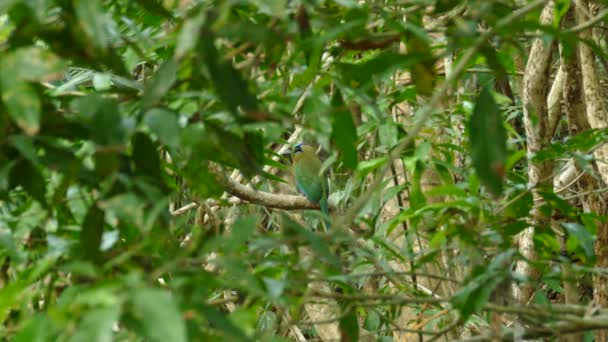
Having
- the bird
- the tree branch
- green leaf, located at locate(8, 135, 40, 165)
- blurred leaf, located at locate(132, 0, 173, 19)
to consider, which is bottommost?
the bird

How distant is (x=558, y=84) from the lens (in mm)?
3363

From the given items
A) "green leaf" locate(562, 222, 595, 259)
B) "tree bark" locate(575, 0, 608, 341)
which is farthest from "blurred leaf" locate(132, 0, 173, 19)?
"tree bark" locate(575, 0, 608, 341)

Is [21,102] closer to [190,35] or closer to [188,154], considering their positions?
[190,35]

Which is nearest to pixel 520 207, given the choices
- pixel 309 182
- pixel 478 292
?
pixel 478 292

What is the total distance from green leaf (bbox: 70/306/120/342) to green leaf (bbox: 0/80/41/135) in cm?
21

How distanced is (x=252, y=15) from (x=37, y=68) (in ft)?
2.05

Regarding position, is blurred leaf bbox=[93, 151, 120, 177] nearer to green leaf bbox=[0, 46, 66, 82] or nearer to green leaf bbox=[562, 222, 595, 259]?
green leaf bbox=[0, 46, 66, 82]

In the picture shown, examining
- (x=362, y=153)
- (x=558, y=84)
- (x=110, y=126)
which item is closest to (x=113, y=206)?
(x=110, y=126)

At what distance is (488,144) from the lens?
101 cm

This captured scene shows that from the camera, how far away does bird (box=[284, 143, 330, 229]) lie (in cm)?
434

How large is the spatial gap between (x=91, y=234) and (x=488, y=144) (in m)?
0.46

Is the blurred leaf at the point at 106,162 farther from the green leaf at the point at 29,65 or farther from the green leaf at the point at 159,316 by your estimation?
the green leaf at the point at 159,316

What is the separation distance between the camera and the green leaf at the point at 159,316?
735 millimetres

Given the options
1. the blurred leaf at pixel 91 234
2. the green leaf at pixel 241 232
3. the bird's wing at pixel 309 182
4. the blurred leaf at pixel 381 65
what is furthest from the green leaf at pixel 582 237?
the bird's wing at pixel 309 182
